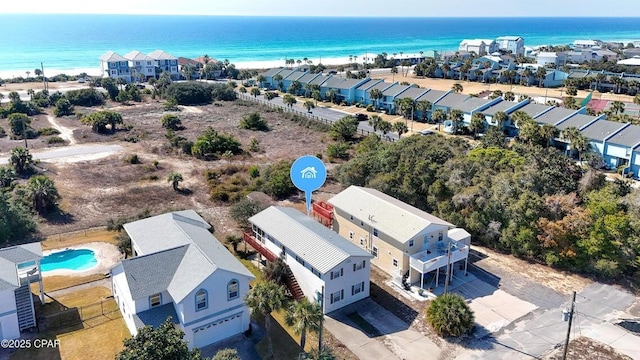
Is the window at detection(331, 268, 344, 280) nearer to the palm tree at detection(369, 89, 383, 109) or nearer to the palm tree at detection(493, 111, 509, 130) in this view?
the palm tree at detection(493, 111, 509, 130)

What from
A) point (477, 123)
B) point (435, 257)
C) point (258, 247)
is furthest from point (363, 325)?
point (477, 123)

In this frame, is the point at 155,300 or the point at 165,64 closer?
the point at 155,300

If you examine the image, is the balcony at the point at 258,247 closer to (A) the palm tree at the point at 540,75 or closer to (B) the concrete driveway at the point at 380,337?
(B) the concrete driveway at the point at 380,337

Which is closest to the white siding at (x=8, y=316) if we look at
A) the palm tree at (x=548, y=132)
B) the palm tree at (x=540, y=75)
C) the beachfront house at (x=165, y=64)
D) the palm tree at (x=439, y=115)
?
the palm tree at (x=548, y=132)

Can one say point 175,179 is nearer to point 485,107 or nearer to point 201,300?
point 201,300

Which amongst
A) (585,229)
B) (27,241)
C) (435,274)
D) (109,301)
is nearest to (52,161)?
(27,241)
